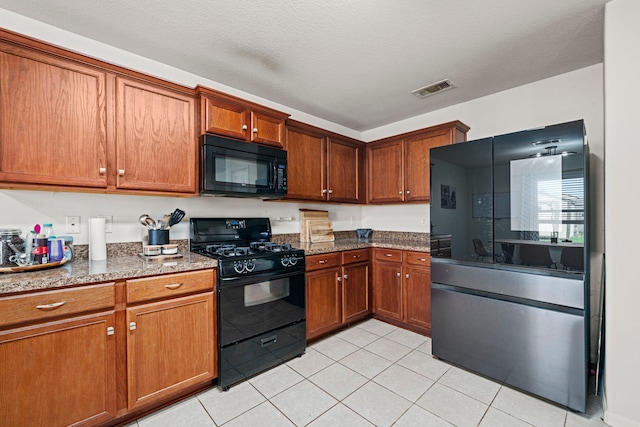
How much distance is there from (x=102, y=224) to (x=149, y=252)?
0.36 meters

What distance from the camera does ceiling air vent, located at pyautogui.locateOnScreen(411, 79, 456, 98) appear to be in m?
2.67

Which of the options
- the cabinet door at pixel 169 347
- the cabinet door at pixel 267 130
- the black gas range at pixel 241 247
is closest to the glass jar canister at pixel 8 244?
the cabinet door at pixel 169 347

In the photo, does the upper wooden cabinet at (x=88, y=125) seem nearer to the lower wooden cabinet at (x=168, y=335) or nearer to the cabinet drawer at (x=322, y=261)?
the lower wooden cabinet at (x=168, y=335)

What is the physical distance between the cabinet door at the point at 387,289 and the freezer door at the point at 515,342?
2.09 ft

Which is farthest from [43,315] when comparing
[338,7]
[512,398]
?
[512,398]

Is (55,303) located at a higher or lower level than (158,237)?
lower

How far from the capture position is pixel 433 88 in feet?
9.11

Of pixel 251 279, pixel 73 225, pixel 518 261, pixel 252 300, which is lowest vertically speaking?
pixel 252 300

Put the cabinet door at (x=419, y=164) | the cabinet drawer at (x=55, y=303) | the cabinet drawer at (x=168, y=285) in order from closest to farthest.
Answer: the cabinet drawer at (x=55, y=303), the cabinet drawer at (x=168, y=285), the cabinet door at (x=419, y=164)

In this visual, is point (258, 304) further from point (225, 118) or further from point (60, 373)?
point (225, 118)

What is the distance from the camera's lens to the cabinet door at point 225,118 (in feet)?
7.48

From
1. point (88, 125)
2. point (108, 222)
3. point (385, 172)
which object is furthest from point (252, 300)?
point (385, 172)

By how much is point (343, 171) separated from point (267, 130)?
1.23m

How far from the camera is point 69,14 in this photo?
1804 mm
